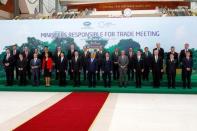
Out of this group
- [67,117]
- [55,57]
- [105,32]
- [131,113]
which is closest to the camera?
[67,117]

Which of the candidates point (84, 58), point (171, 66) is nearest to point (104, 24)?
point (84, 58)

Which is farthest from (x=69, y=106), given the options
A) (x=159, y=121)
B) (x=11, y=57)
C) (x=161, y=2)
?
(x=161, y=2)

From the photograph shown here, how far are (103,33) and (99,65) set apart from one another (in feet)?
6.07

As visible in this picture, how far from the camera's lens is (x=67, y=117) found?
6.82 metres

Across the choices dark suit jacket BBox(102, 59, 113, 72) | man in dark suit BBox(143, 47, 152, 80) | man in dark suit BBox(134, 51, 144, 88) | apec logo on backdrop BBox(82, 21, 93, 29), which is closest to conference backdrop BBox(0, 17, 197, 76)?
apec logo on backdrop BBox(82, 21, 93, 29)

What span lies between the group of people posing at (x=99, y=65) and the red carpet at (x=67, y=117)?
117 inches

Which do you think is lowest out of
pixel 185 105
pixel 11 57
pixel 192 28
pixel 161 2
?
pixel 185 105

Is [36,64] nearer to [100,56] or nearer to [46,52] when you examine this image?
[46,52]

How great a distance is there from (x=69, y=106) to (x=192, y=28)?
22.5 ft

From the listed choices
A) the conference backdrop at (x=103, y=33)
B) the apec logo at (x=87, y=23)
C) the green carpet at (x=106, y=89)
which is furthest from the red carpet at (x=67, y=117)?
the apec logo at (x=87, y=23)

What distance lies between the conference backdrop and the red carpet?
15.3 ft

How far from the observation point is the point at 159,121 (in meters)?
6.54

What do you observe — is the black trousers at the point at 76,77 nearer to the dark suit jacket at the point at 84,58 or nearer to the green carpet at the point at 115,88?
the green carpet at the point at 115,88

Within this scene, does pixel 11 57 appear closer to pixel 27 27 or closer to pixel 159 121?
pixel 27 27
